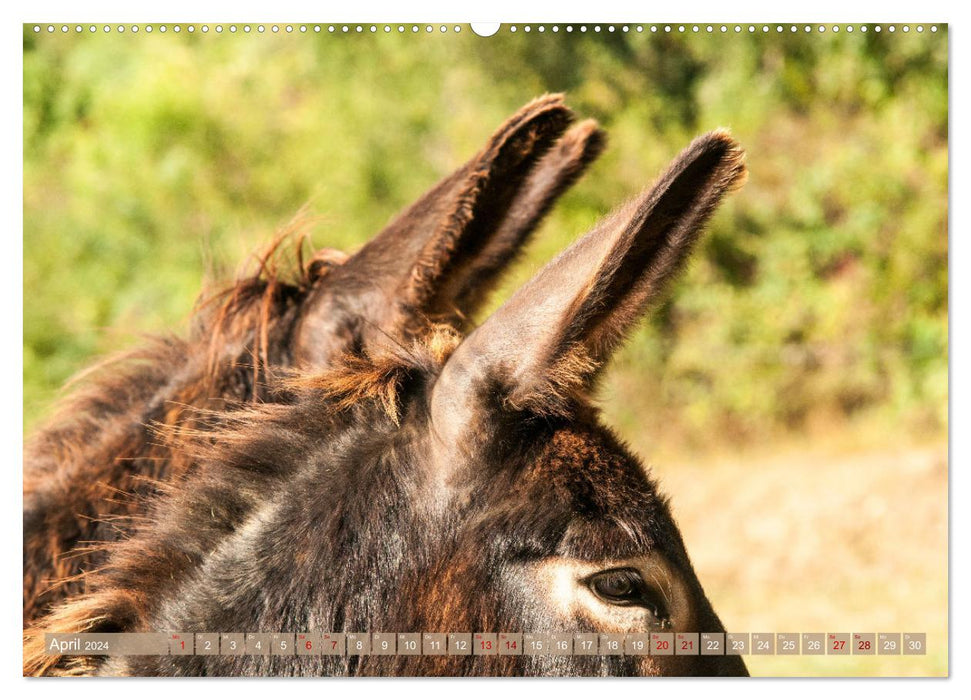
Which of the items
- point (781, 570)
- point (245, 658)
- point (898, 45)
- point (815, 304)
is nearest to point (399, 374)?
point (245, 658)

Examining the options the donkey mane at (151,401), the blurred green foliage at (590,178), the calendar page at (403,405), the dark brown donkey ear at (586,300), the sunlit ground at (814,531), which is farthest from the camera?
the sunlit ground at (814,531)

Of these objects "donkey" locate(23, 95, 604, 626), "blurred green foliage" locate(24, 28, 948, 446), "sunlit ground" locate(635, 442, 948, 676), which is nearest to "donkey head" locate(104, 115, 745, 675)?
"blurred green foliage" locate(24, 28, 948, 446)

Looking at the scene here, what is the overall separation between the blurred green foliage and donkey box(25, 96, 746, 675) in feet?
1.09

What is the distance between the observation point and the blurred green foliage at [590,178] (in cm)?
359

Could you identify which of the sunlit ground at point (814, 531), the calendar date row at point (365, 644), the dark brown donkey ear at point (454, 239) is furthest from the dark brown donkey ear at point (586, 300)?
the sunlit ground at point (814, 531)

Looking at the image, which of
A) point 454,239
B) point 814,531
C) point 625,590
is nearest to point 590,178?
point 814,531

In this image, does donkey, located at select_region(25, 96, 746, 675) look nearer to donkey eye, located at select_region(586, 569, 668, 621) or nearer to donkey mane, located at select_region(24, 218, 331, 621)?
donkey eye, located at select_region(586, 569, 668, 621)

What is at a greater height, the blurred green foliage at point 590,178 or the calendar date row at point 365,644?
the blurred green foliage at point 590,178

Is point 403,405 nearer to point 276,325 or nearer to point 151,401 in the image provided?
point 276,325

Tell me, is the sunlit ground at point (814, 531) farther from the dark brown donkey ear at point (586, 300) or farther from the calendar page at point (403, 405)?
the dark brown donkey ear at point (586, 300)

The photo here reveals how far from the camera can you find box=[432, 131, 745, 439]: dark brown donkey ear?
Result: 1.59m

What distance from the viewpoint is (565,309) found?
161 cm

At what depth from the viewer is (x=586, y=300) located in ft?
5.24

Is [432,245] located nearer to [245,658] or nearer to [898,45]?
[245,658]
